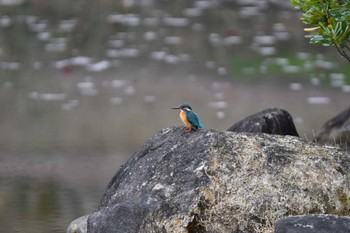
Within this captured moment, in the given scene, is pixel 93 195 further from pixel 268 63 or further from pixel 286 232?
pixel 268 63

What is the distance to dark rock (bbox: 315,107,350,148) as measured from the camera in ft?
37.3

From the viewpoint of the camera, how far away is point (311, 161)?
7.58 meters

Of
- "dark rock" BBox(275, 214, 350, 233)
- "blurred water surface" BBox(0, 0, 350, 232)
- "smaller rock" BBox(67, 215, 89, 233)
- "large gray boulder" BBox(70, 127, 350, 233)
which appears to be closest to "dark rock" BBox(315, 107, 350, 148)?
"blurred water surface" BBox(0, 0, 350, 232)

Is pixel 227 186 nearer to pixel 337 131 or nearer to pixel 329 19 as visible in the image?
pixel 329 19

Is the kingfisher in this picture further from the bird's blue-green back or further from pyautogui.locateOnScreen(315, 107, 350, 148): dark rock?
pyautogui.locateOnScreen(315, 107, 350, 148): dark rock

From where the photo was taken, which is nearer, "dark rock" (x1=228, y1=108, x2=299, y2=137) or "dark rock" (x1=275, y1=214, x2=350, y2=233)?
"dark rock" (x1=275, y1=214, x2=350, y2=233)

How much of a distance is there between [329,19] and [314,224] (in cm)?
205

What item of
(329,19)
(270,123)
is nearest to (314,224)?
(329,19)

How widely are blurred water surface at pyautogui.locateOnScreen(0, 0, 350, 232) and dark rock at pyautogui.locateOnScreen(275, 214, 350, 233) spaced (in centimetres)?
351

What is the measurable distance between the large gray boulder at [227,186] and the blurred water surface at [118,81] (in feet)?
6.69

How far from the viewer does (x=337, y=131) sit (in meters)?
11.5

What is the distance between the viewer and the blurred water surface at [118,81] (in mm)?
11344

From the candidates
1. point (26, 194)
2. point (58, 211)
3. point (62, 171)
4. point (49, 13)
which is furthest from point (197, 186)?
point (49, 13)

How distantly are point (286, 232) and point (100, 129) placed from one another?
274 inches
